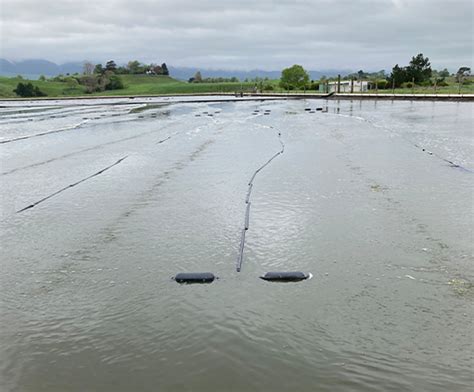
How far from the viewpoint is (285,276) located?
498cm

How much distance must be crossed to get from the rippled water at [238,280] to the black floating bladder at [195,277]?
0.36 feet

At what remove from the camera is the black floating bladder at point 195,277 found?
4969 millimetres

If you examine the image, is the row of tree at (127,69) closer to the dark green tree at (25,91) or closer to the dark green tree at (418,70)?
the dark green tree at (25,91)

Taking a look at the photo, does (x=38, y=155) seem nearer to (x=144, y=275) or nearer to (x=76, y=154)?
(x=76, y=154)

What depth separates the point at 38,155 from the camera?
553 inches

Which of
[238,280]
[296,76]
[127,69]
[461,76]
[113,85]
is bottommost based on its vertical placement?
[238,280]

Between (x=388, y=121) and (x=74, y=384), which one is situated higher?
(x=388, y=121)

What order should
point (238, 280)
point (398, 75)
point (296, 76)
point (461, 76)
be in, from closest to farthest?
point (238, 280) → point (461, 76) → point (398, 75) → point (296, 76)

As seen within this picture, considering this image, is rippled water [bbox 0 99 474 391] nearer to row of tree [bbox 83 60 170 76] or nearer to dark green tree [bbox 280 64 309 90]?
dark green tree [bbox 280 64 309 90]

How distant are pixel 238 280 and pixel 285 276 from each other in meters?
0.51

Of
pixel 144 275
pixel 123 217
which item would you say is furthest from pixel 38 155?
pixel 144 275

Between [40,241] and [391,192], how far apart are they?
5961 millimetres

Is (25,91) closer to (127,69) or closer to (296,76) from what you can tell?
(296,76)

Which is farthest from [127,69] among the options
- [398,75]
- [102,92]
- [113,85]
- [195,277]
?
[195,277]
